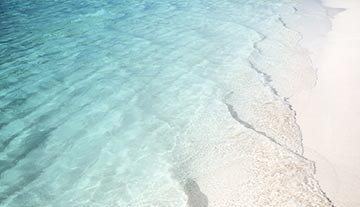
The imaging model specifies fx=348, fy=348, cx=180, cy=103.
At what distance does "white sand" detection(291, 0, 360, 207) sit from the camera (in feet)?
21.4

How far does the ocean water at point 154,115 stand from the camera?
6852 mm

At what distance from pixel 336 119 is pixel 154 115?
15.5ft

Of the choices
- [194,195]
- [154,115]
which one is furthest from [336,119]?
[154,115]

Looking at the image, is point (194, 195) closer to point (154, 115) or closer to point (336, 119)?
point (154, 115)

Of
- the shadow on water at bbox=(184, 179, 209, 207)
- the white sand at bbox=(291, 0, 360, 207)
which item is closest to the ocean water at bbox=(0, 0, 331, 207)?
the shadow on water at bbox=(184, 179, 209, 207)

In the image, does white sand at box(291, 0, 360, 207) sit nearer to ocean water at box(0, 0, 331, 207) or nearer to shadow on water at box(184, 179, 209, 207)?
ocean water at box(0, 0, 331, 207)

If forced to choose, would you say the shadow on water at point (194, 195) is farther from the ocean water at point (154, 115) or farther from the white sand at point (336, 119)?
the white sand at point (336, 119)

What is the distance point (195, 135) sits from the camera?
856 cm

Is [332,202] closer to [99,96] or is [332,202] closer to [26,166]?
[26,166]

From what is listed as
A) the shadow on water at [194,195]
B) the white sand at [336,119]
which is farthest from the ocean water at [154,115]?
the white sand at [336,119]

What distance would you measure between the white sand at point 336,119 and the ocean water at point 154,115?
0.31 m

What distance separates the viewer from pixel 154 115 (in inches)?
382

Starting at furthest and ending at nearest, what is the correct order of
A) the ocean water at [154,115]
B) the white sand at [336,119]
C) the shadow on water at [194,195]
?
the ocean water at [154,115]
the white sand at [336,119]
the shadow on water at [194,195]

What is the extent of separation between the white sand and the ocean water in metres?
0.31
